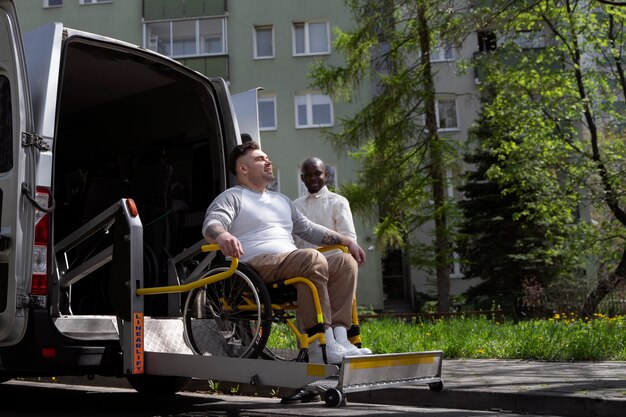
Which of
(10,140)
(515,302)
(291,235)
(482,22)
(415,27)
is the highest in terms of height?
(415,27)

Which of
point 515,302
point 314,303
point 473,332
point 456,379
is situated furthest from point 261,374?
point 515,302

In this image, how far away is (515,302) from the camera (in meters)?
17.5

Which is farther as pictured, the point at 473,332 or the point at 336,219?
the point at 473,332

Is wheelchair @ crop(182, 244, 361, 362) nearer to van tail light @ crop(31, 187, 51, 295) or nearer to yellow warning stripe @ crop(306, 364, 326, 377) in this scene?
yellow warning stripe @ crop(306, 364, 326, 377)

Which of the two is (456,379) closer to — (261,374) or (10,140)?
(261,374)

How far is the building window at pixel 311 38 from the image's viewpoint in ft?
105

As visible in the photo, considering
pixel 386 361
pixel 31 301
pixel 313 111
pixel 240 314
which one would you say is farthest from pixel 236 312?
pixel 313 111

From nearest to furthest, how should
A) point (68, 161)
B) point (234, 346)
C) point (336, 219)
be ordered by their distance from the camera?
point (234, 346), point (336, 219), point (68, 161)

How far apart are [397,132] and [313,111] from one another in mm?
10836

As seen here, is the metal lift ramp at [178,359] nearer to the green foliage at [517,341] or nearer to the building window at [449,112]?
the green foliage at [517,341]

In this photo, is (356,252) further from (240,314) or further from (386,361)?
(386,361)

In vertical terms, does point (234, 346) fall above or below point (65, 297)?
below

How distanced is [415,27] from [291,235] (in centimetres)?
1639

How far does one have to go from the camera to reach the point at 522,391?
19.3ft
